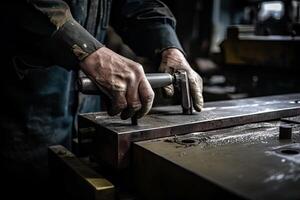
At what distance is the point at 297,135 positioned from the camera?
3.16 ft

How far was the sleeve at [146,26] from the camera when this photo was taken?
1447mm

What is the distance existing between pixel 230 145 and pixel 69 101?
90 centimetres

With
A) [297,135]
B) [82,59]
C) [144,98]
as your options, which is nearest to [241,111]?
[297,135]

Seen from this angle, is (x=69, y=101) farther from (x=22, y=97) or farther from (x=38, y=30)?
(x=38, y=30)

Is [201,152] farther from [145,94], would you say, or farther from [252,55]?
[252,55]

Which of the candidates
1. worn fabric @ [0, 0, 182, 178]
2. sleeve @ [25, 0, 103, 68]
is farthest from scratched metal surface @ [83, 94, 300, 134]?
worn fabric @ [0, 0, 182, 178]

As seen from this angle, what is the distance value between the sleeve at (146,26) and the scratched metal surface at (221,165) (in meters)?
0.54

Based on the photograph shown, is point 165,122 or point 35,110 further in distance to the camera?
point 35,110

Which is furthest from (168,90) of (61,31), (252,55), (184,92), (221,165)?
(252,55)

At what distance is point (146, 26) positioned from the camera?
1507mm

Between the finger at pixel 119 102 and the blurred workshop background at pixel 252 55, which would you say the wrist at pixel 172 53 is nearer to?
the finger at pixel 119 102

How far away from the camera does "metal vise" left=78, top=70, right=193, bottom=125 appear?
0.98 meters

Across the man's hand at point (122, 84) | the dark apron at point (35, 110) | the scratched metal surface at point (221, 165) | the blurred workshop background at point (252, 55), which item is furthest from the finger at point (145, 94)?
the blurred workshop background at point (252, 55)

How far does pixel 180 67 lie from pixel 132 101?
0.37m
